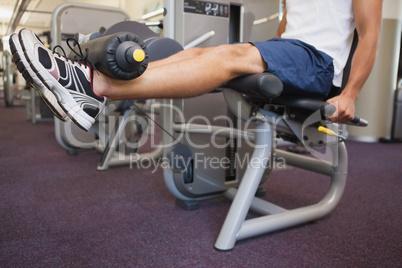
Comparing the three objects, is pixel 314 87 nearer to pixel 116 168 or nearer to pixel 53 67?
pixel 53 67

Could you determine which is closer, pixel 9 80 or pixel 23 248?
pixel 23 248

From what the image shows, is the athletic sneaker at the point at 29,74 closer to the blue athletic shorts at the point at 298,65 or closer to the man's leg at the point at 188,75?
the man's leg at the point at 188,75

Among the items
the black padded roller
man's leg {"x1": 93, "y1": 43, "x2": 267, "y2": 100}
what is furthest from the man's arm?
the black padded roller

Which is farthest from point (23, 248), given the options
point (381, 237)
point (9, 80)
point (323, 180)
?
point (9, 80)

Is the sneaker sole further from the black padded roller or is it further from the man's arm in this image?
the man's arm

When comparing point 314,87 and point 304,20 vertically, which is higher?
point 304,20

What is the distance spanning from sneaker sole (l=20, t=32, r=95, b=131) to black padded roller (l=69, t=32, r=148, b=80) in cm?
11

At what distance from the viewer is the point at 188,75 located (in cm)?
91

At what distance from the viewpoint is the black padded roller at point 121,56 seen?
0.79 m

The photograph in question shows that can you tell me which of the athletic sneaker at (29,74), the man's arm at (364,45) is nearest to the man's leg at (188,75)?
the athletic sneaker at (29,74)

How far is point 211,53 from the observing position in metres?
0.97

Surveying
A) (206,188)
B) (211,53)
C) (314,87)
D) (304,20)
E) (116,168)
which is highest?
(304,20)

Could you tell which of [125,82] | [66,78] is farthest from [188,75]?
[66,78]

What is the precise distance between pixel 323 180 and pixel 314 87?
101 centimetres
